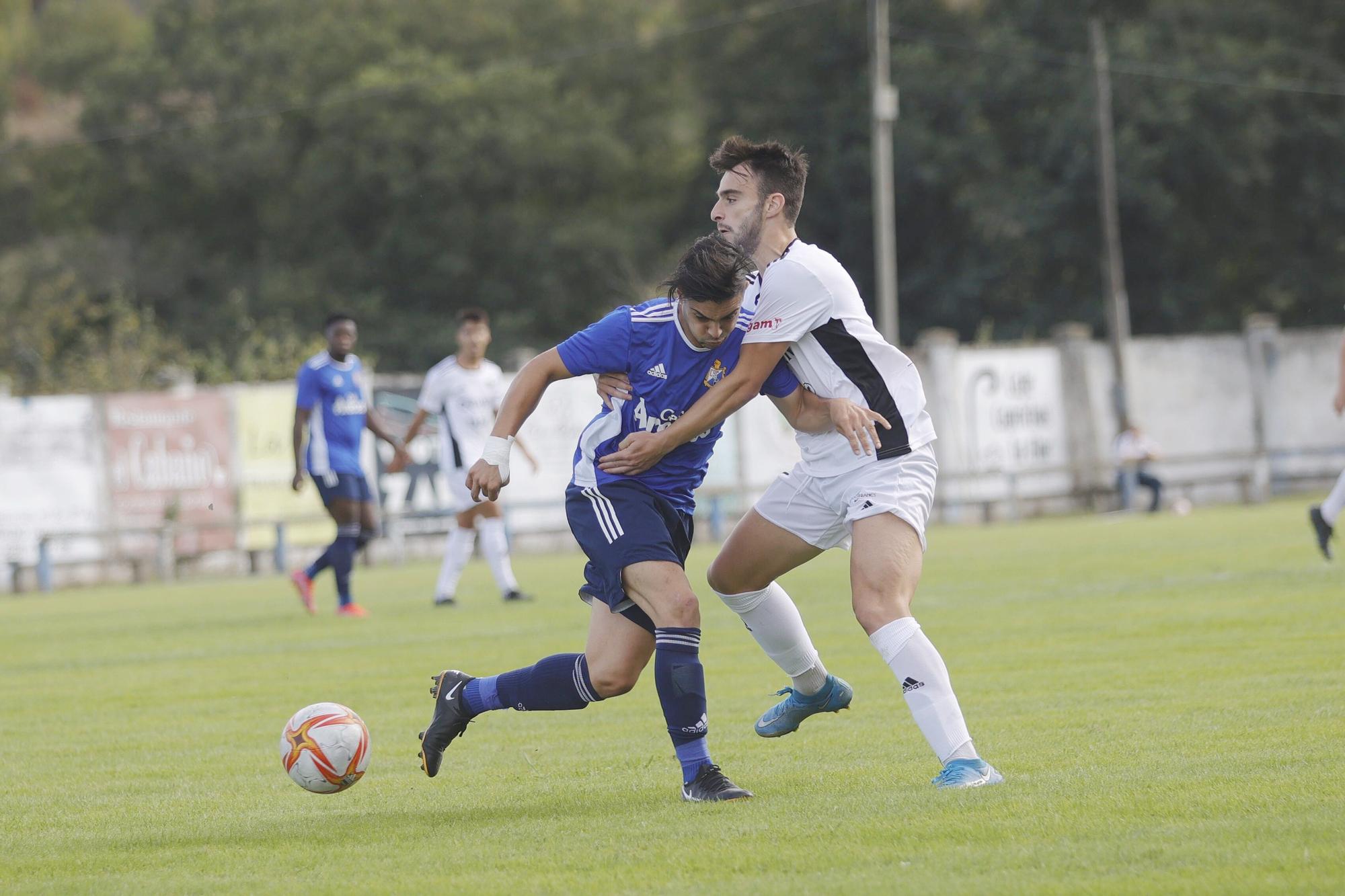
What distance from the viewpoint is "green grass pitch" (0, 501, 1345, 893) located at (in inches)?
172

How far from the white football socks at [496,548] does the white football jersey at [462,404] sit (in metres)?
0.55

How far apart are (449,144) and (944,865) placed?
4647cm

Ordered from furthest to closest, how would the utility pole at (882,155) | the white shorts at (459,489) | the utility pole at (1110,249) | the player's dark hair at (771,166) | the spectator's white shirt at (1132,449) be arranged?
1. the utility pole at (1110,249)
2. the utility pole at (882,155)
3. the spectator's white shirt at (1132,449)
4. the white shorts at (459,489)
5. the player's dark hair at (771,166)

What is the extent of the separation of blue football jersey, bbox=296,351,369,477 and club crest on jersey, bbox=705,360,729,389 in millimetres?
9037

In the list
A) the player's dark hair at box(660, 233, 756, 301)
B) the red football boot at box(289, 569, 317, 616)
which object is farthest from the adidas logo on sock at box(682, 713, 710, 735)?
the red football boot at box(289, 569, 317, 616)

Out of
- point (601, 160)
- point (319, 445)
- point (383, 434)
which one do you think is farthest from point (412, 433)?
point (601, 160)

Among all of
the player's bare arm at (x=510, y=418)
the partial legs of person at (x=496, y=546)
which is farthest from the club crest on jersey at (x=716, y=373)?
the partial legs of person at (x=496, y=546)

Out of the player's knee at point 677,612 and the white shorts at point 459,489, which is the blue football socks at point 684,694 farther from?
the white shorts at point 459,489

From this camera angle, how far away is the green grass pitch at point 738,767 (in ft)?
14.3

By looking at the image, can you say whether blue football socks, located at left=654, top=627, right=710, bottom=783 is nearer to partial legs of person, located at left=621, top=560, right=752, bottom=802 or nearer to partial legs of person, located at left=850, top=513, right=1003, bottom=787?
partial legs of person, located at left=621, top=560, right=752, bottom=802

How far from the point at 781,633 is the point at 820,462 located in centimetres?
67

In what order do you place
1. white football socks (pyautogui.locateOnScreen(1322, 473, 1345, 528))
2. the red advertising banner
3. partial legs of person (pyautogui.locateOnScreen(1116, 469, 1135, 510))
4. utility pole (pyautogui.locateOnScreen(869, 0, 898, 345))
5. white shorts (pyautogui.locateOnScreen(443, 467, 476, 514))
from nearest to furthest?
white football socks (pyautogui.locateOnScreen(1322, 473, 1345, 528)), white shorts (pyautogui.locateOnScreen(443, 467, 476, 514)), the red advertising banner, partial legs of person (pyautogui.locateOnScreen(1116, 469, 1135, 510)), utility pole (pyautogui.locateOnScreen(869, 0, 898, 345))

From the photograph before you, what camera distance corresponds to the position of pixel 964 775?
207 inches

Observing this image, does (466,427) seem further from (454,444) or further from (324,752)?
(324,752)
